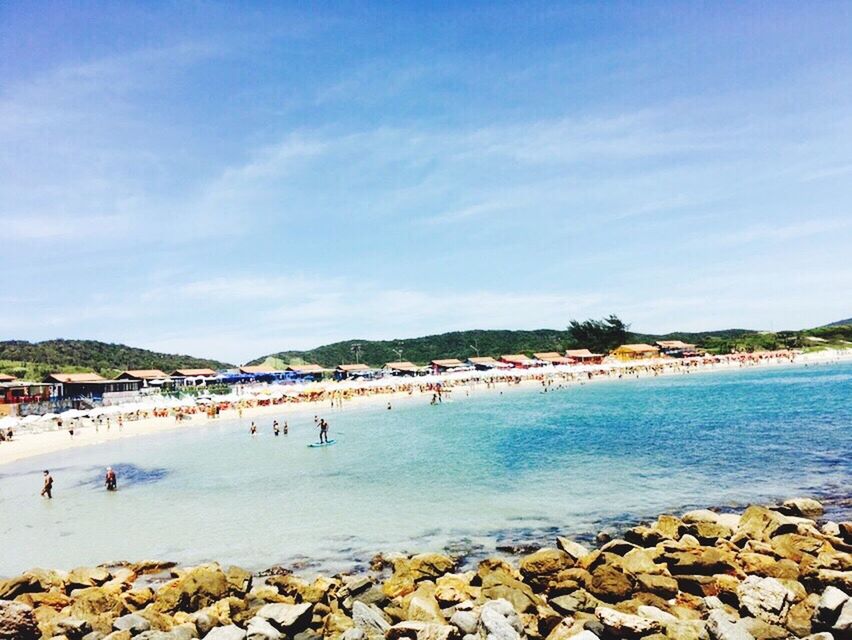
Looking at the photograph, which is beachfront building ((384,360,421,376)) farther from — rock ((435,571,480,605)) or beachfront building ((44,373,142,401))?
rock ((435,571,480,605))

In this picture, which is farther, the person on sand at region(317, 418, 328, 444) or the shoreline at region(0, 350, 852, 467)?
the shoreline at region(0, 350, 852, 467)

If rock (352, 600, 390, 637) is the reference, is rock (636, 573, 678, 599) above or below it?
below

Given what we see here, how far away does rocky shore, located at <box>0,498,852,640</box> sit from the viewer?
7.52 metres

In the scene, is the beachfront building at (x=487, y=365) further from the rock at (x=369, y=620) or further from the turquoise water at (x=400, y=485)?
the rock at (x=369, y=620)

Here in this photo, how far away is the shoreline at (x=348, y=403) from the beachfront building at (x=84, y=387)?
12.9m

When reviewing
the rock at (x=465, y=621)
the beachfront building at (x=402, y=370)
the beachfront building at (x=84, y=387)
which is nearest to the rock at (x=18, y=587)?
the rock at (x=465, y=621)

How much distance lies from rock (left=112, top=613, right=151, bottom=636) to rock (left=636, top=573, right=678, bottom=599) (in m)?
7.26

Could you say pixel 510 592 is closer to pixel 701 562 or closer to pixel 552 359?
pixel 701 562

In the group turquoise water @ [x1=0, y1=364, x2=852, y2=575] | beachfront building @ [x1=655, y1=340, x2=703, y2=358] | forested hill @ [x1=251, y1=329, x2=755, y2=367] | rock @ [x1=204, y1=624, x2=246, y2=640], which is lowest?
turquoise water @ [x1=0, y1=364, x2=852, y2=575]

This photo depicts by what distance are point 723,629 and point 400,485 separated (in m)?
13.2

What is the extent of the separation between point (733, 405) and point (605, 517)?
113ft

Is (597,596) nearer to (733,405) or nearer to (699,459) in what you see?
(699,459)

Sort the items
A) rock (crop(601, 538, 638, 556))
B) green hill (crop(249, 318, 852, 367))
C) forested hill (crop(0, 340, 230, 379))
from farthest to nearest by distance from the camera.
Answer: green hill (crop(249, 318, 852, 367)), forested hill (crop(0, 340, 230, 379)), rock (crop(601, 538, 638, 556))

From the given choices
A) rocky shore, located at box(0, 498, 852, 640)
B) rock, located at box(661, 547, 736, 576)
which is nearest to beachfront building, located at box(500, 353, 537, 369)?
rocky shore, located at box(0, 498, 852, 640)
